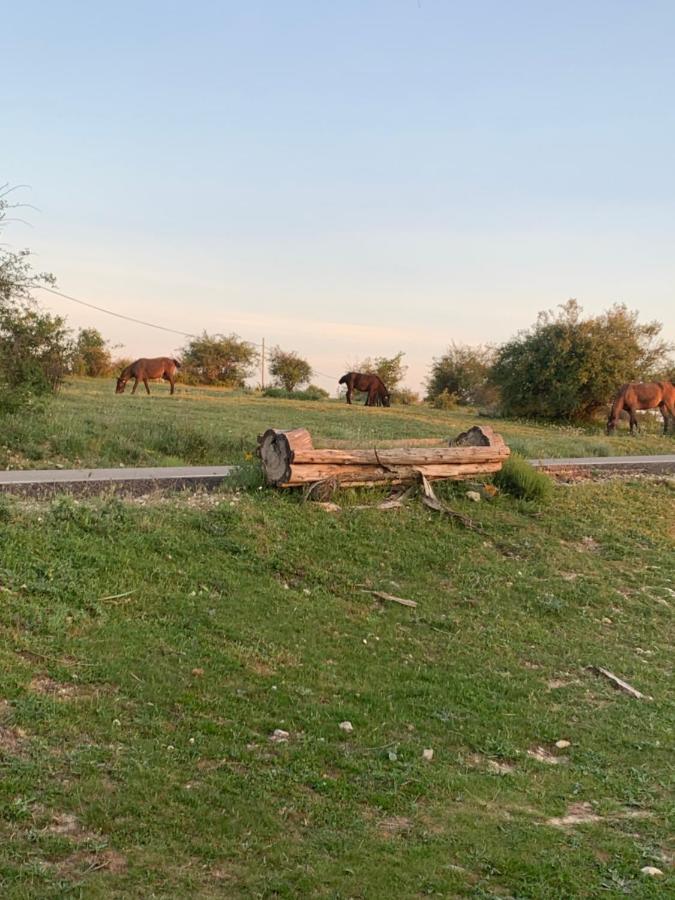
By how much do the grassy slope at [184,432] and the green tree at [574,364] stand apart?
4.13 metres

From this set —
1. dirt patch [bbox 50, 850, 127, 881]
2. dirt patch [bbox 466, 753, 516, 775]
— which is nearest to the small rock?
dirt patch [bbox 466, 753, 516, 775]

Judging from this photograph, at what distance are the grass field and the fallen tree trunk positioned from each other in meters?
0.36

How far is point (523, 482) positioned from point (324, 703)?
23.4 feet

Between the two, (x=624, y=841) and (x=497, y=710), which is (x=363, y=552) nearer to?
(x=497, y=710)

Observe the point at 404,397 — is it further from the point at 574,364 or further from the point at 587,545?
the point at 587,545

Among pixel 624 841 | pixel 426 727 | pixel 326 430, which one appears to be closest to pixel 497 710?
pixel 426 727

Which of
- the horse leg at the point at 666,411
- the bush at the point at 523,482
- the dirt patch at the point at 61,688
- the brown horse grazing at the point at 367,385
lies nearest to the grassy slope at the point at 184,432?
the horse leg at the point at 666,411

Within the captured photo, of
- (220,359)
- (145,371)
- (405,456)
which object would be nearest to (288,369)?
(220,359)

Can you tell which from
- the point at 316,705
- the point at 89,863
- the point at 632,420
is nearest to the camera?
the point at 89,863

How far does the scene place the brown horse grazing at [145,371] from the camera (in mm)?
29172

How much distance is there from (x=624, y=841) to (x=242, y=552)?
4.94m

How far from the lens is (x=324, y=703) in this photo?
572cm

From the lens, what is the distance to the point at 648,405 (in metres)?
24.6

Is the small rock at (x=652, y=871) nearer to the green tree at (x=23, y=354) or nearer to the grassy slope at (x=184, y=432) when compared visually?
the grassy slope at (x=184, y=432)
